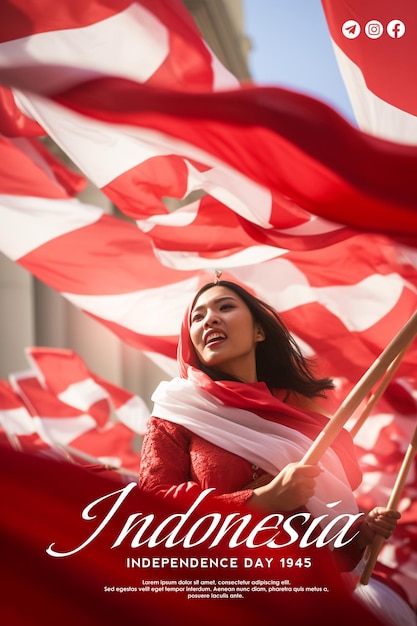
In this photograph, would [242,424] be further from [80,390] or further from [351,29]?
[80,390]

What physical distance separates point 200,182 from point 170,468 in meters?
1.30

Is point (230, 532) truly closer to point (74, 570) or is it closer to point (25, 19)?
point (74, 570)

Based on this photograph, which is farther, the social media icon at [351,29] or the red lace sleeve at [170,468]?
the social media icon at [351,29]

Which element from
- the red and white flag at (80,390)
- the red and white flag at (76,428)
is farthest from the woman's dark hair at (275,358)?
the red and white flag at (76,428)

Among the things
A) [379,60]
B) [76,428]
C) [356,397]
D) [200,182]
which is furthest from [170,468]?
[76,428]

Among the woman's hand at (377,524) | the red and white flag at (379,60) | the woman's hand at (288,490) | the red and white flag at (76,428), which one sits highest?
the red and white flag at (379,60)

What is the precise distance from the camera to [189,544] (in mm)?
3465

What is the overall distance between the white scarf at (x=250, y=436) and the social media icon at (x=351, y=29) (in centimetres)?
198

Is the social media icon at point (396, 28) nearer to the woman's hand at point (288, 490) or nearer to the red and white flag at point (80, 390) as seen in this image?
the woman's hand at point (288, 490)

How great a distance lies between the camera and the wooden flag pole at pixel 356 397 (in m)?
3.21

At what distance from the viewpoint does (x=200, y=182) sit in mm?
4066

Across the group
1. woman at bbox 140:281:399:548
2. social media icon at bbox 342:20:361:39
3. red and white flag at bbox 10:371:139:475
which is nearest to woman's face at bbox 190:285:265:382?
woman at bbox 140:281:399:548

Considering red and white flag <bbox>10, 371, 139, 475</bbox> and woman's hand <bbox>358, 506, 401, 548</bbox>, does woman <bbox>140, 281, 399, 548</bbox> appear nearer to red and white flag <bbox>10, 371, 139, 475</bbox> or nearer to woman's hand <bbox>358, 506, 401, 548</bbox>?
woman's hand <bbox>358, 506, 401, 548</bbox>

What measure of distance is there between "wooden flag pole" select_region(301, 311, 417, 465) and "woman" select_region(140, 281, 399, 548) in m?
0.06
